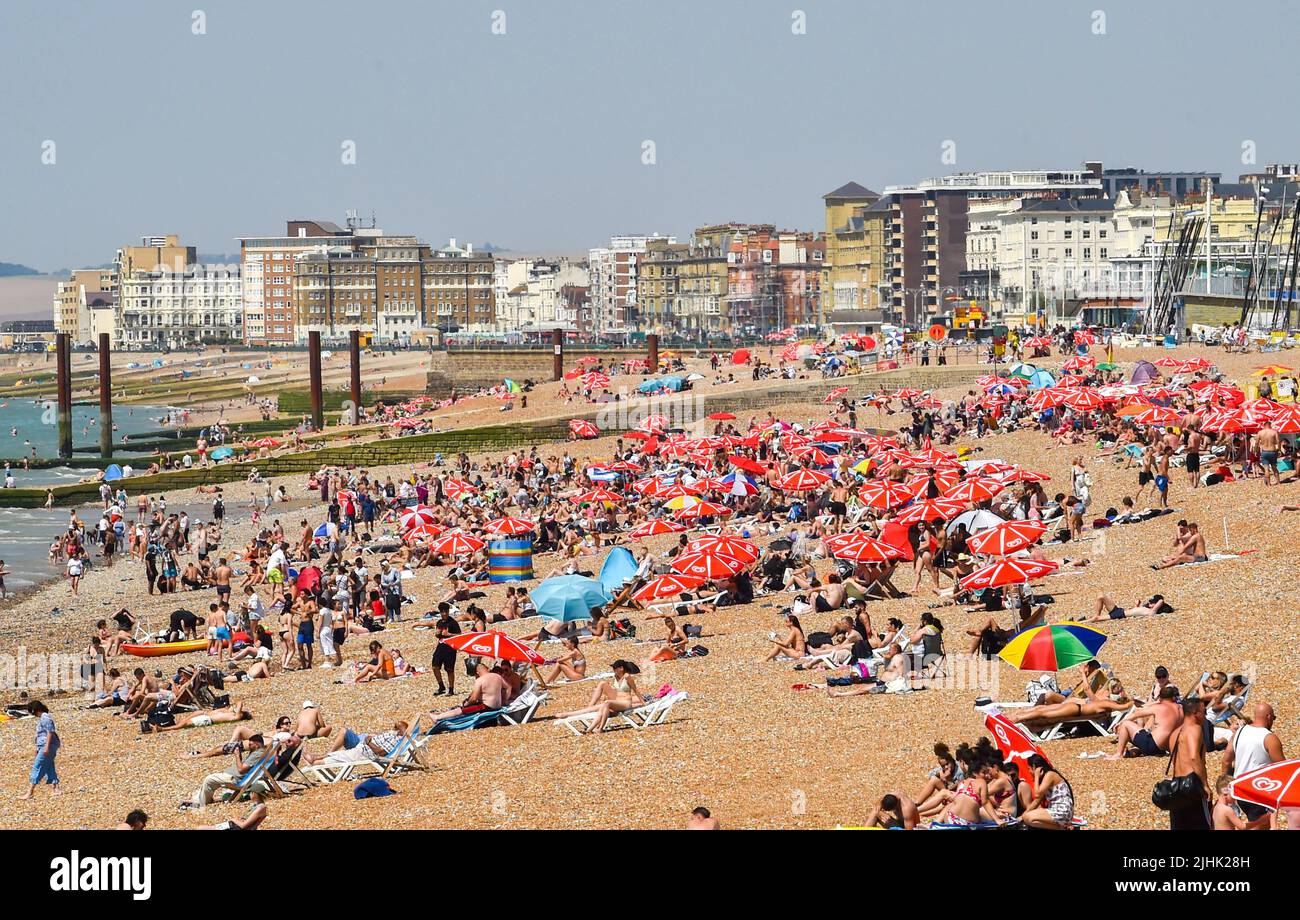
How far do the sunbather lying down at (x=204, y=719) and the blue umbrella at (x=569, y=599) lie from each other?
3156 mm

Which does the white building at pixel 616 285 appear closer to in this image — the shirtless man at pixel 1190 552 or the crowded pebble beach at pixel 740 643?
the crowded pebble beach at pixel 740 643

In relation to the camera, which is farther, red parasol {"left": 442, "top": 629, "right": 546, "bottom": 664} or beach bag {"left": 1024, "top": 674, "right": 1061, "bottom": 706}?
red parasol {"left": 442, "top": 629, "right": 546, "bottom": 664}

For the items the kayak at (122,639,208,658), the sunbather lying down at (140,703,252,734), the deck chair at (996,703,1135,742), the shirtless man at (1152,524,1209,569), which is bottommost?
the kayak at (122,639,208,658)

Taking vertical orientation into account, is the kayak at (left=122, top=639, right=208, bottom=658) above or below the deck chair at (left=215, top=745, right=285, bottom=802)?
below

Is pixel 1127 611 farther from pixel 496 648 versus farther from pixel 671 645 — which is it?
pixel 496 648

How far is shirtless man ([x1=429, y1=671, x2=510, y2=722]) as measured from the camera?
13836mm

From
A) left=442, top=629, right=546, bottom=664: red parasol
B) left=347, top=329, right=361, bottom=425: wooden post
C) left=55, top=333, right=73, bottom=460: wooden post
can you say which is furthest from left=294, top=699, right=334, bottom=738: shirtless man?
left=55, top=333, right=73, bottom=460: wooden post

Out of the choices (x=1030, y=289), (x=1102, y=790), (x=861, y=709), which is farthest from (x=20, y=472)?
(x=1030, y=289)

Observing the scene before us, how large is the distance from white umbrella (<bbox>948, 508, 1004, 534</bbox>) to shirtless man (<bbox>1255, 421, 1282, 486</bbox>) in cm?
438

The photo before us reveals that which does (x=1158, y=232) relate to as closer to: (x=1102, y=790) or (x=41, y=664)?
(x=41, y=664)

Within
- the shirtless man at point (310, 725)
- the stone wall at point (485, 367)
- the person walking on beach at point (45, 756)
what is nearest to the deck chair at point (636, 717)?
the shirtless man at point (310, 725)

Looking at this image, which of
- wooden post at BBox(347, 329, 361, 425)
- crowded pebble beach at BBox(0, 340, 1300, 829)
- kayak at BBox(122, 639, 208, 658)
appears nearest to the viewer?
crowded pebble beach at BBox(0, 340, 1300, 829)

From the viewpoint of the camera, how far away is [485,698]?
13883mm

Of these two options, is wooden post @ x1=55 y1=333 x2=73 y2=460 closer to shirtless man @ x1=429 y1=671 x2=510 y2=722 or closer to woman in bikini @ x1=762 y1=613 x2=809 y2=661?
woman in bikini @ x1=762 y1=613 x2=809 y2=661
